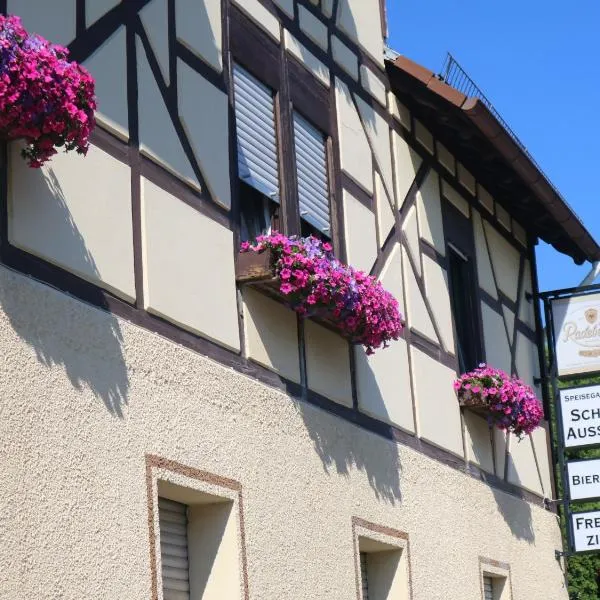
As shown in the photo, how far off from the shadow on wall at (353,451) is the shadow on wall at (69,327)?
2264 mm

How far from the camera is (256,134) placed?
965 centimetres

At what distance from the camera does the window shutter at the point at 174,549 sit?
26.1 feet

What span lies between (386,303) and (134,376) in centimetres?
278

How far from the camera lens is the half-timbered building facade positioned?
6.77 metres

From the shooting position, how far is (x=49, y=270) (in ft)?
22.5

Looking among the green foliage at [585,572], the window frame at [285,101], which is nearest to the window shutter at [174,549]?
the window frame at [285,101]

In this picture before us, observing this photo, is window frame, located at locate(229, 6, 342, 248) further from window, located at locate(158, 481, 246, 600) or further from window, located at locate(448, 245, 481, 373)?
window, located at locate(448, 245, 481, 373)

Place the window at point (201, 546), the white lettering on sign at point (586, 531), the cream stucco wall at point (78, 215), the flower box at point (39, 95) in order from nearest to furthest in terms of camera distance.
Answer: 1. the flower box at point (39, 95)
2. the cream stucco wall at point (78, 215)
3. the window at point (201, 546)
4. the white lettering on sign at point (586, 531)

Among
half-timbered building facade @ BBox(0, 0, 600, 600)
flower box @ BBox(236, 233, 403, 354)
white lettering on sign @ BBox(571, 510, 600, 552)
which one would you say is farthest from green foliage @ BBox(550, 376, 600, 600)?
flower box @ BBox(236, 233, 403, 354)

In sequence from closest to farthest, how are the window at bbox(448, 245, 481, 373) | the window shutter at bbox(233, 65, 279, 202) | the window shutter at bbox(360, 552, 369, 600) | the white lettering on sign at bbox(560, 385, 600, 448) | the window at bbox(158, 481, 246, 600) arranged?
the window at bbox(158, 481, 246, 600)
the window shutter at bbox(233, 65, 279, 202)
the window shutter at bbox(360, 552, 369, 600)
the window at bbox(448, 245, 481, 373)
the white lettering on sign at bbox(560, 385, 600, 448)

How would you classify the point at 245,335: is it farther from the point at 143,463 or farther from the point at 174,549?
the point at 143,463

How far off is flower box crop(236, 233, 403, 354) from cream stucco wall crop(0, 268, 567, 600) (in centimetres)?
60

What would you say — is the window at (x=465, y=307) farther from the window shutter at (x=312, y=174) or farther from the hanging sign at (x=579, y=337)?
the window shutter at (x=312, y=174)

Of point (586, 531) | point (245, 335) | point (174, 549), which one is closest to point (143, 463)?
point (174, 549)
